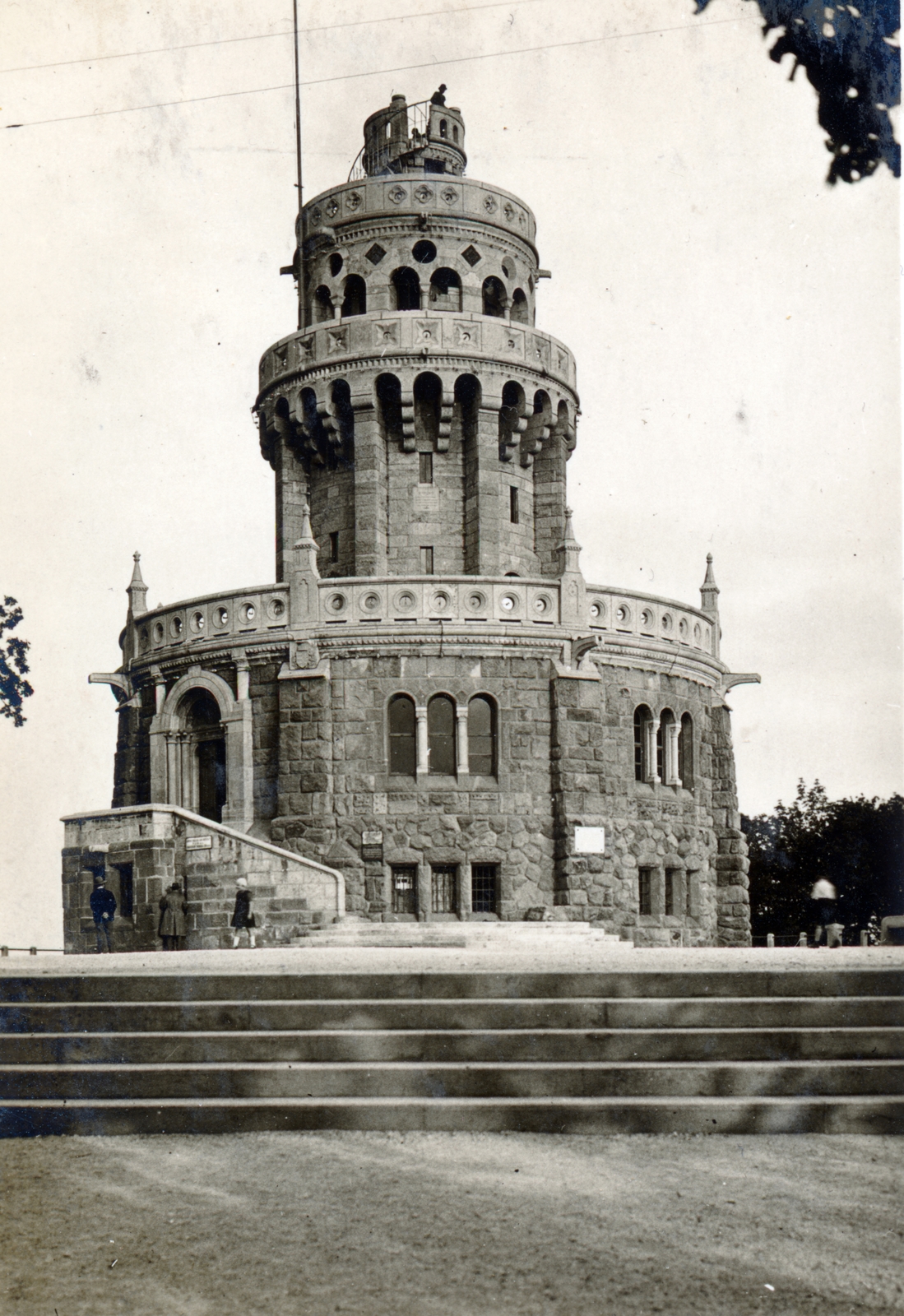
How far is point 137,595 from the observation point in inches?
1330

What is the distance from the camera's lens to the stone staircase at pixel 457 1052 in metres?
10.4

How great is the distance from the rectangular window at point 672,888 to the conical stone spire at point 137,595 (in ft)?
43.9

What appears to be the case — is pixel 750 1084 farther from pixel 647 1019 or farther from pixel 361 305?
pixel 361 305

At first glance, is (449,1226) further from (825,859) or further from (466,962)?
(825,859)

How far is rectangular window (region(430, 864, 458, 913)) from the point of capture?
2859cm

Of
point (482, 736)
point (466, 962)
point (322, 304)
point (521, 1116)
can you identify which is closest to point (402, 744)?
point (482, 736)

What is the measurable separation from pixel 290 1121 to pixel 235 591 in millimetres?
20755

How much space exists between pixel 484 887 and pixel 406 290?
15616mm

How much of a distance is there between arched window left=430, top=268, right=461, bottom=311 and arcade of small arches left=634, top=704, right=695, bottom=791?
11.5m

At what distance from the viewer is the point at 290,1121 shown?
1039 centimetres

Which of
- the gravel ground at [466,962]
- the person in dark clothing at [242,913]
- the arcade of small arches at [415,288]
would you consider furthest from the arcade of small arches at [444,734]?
the gravel ground at [466,962]

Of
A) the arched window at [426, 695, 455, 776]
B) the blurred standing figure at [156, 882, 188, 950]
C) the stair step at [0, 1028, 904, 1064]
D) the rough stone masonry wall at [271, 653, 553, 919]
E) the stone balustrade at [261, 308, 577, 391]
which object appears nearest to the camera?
the stair step at [0, 1028, 904, 1064]

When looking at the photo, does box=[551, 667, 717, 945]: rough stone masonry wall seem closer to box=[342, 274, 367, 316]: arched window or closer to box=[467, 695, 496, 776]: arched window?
box=[467, 695, 496, 776]: arched window

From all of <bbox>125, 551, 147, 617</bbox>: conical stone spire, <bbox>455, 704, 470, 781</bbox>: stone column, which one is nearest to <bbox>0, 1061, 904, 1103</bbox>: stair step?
<bbox>455, 704, 470, 781</bbox>: stone column
